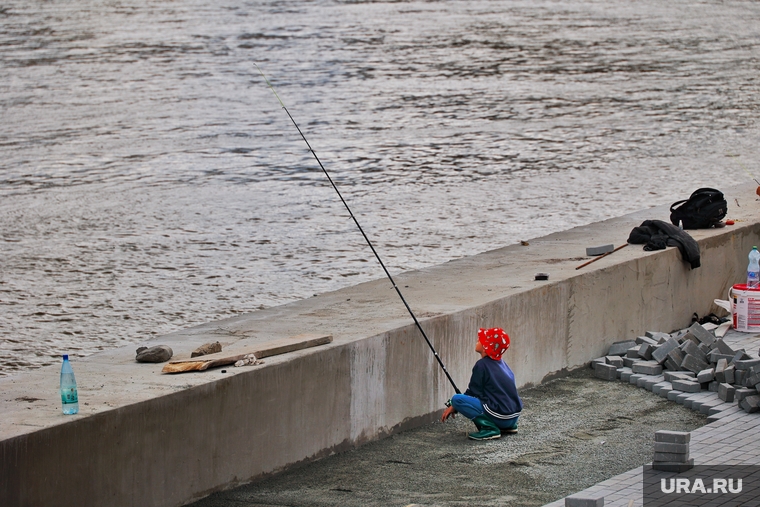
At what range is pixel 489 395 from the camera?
26.0 feet

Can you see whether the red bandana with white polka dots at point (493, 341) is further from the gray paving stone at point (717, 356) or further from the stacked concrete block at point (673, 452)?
the gray paving stone at point (717, 356)

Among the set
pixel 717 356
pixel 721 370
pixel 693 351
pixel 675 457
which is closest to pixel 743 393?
pixel 721 370

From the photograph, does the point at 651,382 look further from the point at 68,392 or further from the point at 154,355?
the point at 68,392

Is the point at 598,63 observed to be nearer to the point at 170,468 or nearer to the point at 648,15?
the point at 648,15

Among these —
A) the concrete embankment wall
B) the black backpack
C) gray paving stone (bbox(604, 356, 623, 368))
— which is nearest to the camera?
the concrete embankment wall

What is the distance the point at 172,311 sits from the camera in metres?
11.3

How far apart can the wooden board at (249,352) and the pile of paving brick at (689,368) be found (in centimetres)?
280

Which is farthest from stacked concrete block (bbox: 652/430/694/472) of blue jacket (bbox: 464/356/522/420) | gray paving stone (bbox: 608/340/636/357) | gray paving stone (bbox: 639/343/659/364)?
gray paving stone (bbox: 608/340/636/357)

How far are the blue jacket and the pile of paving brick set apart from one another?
5.06ft

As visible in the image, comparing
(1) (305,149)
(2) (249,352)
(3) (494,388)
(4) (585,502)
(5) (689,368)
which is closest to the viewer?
(4) (585,502)

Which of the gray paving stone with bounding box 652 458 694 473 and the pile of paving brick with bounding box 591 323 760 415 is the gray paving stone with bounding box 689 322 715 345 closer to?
the pile of paving brick with bounding box 591 323 760 415

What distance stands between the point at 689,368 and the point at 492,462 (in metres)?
2.40

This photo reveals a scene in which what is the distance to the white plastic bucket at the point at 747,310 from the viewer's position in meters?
10.3

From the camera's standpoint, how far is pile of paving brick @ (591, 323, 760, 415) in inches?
336
